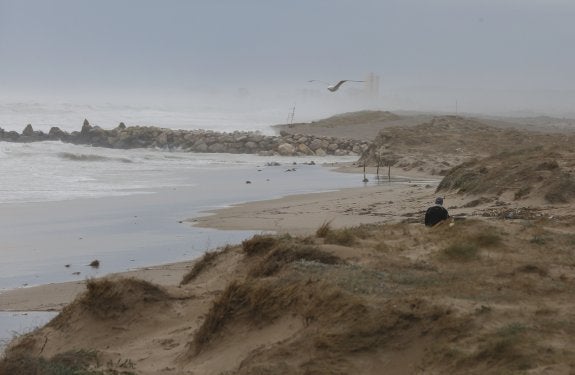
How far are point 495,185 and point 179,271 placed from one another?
6.96m

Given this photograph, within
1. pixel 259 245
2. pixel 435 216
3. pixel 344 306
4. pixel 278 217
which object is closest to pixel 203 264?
pixel 259 245

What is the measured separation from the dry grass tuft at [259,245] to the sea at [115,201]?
2144 mm

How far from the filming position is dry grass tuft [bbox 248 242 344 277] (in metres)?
7.78

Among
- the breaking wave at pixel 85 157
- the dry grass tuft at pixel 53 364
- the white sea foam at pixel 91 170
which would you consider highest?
the breaking wave at pixel 85 157

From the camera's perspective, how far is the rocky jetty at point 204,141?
131ft

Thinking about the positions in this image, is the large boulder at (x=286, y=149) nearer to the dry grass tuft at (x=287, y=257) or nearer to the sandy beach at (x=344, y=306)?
the sandy beach at (x=344, y=306)

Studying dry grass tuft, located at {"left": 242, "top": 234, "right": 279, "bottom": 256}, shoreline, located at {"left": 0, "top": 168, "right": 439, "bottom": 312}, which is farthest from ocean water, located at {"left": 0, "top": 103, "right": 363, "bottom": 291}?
dry grass tuft, located at {"left": 242, "top": 234, "right": 279, "bottom": 256}

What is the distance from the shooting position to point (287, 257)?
25.8 feet

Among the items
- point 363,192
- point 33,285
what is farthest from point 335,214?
point 33,285

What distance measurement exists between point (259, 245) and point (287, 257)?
41.0 inches

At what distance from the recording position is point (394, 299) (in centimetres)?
621

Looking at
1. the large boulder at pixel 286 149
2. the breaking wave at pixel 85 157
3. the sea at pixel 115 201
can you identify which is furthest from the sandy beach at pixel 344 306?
the large boulder at pixel 286 149

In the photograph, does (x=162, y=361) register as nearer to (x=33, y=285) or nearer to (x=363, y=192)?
(x=33, y=285)

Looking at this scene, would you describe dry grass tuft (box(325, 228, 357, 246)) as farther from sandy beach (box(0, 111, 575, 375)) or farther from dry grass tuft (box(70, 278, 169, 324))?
dry grass tuft (box(70, 278, 169, 324))
